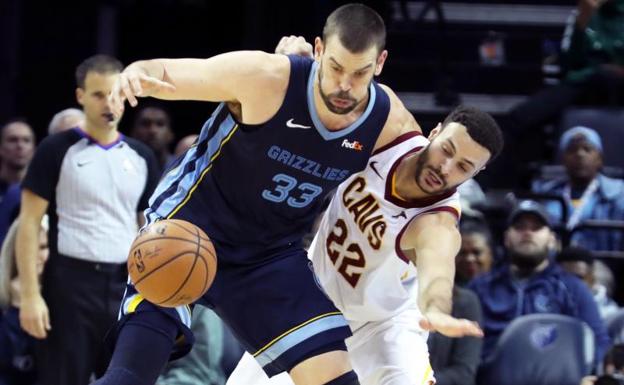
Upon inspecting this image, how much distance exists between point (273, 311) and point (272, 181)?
491 mm

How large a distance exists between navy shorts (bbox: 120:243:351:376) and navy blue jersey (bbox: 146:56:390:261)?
0.30 feet

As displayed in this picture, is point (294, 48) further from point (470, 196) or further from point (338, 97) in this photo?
point (470, 196)

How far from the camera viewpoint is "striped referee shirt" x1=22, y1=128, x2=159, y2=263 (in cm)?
716

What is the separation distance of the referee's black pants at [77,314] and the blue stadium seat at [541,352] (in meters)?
2.12

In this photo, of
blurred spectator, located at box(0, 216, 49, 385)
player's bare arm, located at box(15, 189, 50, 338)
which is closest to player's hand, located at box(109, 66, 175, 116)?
player's bare arm, located at box(15, 189, 50, 338)

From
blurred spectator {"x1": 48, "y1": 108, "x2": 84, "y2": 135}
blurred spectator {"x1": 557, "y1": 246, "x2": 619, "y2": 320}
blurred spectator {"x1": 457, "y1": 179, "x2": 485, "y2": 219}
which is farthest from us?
blurred spectator {"x1": 457, "y1": 179, "x2": 485, "y2": 219}

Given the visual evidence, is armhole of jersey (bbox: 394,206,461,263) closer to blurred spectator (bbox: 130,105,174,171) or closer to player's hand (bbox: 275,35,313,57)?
player's hand (bbox: 275,35,313,57)

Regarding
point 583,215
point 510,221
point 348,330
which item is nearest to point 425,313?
point 348,330

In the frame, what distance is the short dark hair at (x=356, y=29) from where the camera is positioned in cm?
490

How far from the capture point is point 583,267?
8312mm

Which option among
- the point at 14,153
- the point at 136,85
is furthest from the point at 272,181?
the point at 14,153

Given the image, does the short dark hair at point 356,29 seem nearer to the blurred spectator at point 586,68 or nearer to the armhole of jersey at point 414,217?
the armhole of jersey at point 414,217

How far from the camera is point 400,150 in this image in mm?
5309

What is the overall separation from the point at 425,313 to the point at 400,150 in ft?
2.85
